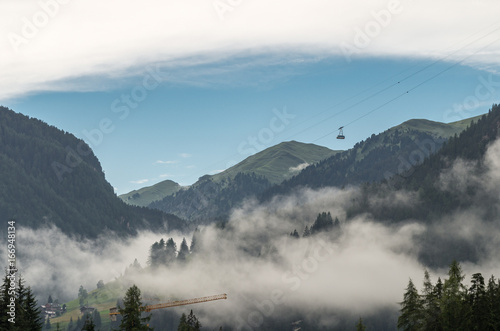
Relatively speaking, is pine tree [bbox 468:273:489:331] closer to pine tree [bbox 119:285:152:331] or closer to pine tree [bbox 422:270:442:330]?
pine tree [bbox 422:270:442:330]

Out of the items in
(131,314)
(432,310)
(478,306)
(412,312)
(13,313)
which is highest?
(13,313)

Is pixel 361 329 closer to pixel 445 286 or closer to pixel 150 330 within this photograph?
pixel 445 286

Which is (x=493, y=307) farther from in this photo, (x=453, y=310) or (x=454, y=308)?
(x=453, y=310)

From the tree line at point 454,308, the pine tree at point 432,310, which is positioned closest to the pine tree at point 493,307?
the tree line at point 454,308

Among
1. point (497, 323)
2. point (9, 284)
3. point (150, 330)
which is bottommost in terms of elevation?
point (497, 323)

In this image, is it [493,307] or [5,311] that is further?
[493,307]

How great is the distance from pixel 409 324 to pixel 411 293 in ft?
20.9

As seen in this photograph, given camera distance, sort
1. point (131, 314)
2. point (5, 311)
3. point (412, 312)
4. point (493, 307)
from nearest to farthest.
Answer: point (131, 314) → point (5, 311) → point (493, 307) → point (412, 312)

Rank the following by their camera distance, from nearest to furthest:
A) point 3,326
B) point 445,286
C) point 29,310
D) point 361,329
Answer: point 3,326 → point 29,310 → point 445,286 → point 361,329

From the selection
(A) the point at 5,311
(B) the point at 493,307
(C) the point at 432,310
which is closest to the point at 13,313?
(A) the point at 5,311

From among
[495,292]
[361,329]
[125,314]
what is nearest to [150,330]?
[125,314]

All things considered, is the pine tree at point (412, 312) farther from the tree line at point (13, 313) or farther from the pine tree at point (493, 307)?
the tree line at point (13, 313)

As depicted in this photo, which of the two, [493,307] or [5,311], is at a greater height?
[5,311]

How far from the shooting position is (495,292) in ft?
449
